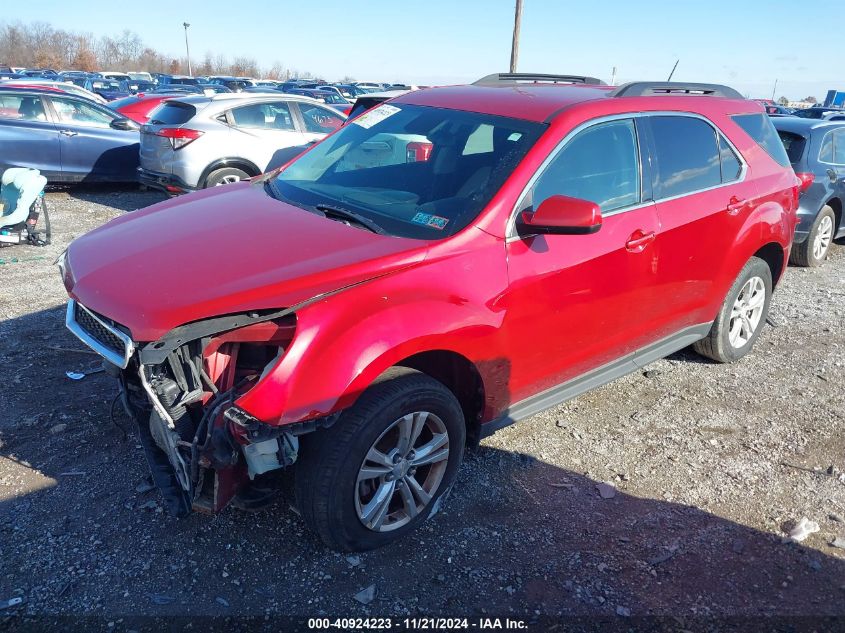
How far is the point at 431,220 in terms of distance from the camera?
304 cm

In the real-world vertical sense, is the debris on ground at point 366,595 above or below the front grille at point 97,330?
below

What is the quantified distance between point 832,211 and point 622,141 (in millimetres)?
6025

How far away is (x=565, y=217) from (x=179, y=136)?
7.33m

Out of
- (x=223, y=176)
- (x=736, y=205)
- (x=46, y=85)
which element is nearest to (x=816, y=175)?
(x=736, y=205)

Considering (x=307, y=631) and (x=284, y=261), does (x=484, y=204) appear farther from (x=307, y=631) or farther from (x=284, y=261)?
(x=307, y=631)

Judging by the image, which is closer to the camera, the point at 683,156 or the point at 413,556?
the point at 413,556

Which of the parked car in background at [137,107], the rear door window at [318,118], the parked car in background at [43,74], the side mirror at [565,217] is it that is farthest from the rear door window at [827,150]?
the parked car in background at [43,74]

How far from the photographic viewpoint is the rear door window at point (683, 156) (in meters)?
3.79

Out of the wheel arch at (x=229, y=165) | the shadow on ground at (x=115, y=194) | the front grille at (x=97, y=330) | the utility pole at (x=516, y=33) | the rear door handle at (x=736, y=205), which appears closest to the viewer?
the front grille at (x=97, y=330)

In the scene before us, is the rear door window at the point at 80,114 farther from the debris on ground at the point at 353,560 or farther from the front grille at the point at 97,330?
the debris on ground at the point at 353,560

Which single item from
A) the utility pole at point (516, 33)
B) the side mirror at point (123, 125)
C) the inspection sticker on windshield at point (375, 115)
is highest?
the utility pole at point (516, 33)

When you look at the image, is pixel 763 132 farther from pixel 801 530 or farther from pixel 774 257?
pixel 801 530

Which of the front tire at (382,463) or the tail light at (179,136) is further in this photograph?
the tail light at (179,136)

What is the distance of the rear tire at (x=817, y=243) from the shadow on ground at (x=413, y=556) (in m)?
5.92
